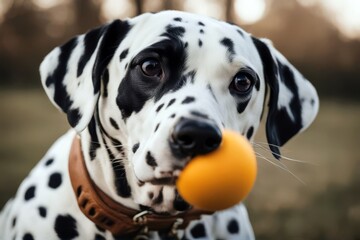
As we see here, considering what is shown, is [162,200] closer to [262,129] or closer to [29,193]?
[29,193]

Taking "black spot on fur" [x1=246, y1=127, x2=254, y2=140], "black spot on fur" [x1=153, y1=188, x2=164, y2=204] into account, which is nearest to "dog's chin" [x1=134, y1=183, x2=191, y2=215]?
"black spot on fur" [x1=153, y1=188, x2=164, y2=204]

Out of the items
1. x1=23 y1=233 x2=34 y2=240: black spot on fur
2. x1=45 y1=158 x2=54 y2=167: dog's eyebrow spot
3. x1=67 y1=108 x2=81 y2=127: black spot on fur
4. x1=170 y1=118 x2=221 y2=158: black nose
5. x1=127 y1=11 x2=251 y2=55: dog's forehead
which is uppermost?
x1=127 y1=11 x2=251 y2=55: dog's forehead

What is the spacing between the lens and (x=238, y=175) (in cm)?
238

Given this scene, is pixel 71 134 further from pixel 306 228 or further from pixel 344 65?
pixel 344 65

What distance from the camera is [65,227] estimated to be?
301cm

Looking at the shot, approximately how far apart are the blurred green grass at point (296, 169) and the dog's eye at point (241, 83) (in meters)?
0.39

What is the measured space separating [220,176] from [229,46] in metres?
0.73

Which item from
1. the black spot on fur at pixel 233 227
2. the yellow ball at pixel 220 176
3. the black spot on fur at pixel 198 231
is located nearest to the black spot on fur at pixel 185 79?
the yellow ball at pixel 220 176

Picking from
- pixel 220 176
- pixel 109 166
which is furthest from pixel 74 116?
pixel 220 176

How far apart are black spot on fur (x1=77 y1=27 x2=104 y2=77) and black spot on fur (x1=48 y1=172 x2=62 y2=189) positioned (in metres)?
0.52

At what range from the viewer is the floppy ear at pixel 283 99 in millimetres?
3180

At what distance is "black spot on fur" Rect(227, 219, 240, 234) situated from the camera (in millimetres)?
3256

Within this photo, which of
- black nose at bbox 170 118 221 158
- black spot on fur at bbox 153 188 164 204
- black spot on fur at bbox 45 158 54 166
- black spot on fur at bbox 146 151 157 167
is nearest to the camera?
black nose at bbox 170 118 221 158

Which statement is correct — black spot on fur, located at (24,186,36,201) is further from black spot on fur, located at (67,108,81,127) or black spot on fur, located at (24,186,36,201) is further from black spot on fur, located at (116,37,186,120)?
black spot on fur, located at (116,37,186,120)
